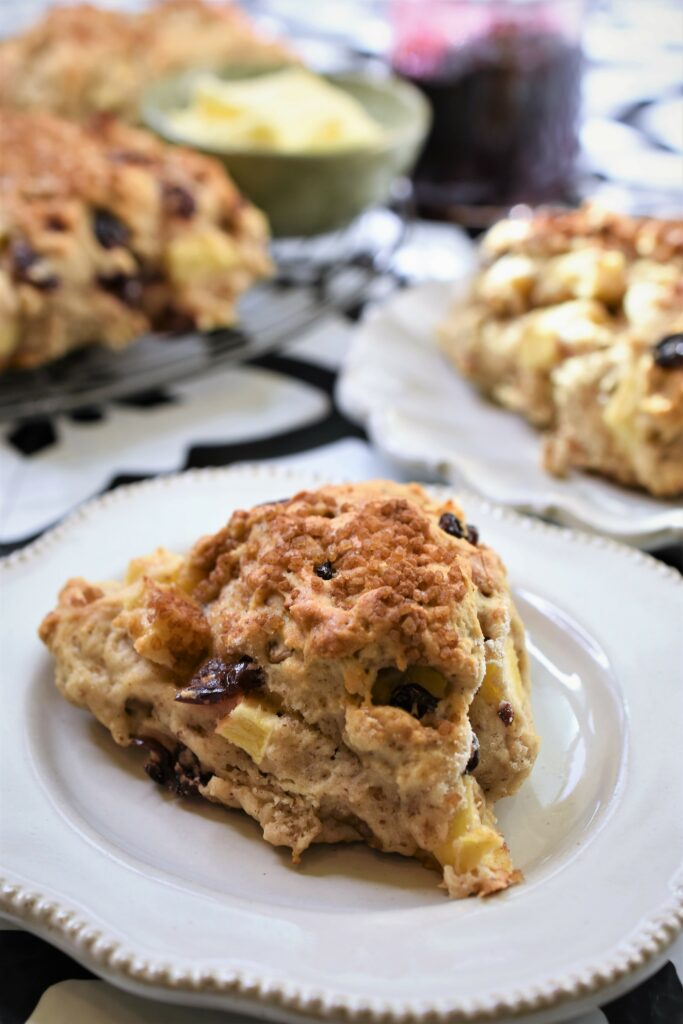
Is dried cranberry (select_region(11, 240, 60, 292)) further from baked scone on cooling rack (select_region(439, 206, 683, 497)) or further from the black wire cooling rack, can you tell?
baked scone on cooling rack (select_region(439, 206, 683, 497))

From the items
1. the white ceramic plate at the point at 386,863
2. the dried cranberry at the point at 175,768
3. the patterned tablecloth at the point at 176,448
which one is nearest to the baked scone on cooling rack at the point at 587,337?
the patterned tablecloth at the point at 176,448

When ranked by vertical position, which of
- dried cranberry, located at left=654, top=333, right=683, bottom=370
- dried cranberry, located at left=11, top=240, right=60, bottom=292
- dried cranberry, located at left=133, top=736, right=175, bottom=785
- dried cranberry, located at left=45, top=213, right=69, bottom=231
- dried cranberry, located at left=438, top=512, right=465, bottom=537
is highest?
dried cranberry, located at left=438, top=512, right=465, bottom=537

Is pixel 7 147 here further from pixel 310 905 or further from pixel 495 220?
pixel 310 905

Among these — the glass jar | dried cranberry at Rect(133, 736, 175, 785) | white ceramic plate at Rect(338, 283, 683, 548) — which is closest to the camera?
dried cranberry at Rect(133, 736, 175, 785)

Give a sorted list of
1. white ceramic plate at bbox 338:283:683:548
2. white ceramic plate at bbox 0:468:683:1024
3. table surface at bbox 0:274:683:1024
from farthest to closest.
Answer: table surface at bbox 0:274:683:1024 → white ceramic plate at bbox 338:283:683:548 → white ceramic plate at bbox 0:468:683:1024

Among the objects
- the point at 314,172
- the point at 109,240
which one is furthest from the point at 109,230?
the point at 314,172

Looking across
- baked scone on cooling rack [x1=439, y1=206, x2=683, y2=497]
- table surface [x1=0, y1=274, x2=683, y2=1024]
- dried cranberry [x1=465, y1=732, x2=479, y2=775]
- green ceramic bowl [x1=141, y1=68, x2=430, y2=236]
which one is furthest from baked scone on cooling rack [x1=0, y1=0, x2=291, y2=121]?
dried cranberry [x1=465, y1=732, x2=479, y2=775]

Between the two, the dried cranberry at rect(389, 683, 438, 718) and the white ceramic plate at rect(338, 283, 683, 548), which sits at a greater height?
the dried cranberry at rect(389, 683, 438, 718)

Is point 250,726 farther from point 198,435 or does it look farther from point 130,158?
point 130,158
